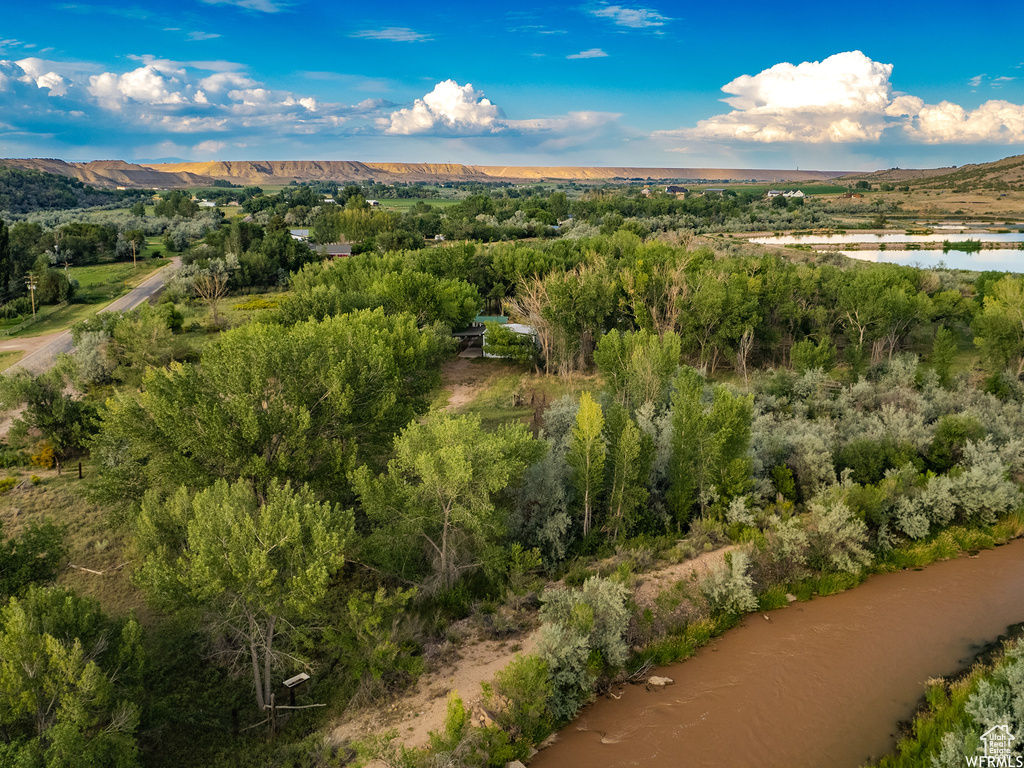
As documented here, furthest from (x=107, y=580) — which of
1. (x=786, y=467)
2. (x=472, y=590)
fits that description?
(x=786, y=467)

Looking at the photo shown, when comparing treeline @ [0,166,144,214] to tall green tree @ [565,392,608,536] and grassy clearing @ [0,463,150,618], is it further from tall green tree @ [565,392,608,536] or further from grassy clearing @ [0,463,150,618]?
tall green tree @ [565,392,608,536]

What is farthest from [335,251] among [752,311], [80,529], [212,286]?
[80,529]

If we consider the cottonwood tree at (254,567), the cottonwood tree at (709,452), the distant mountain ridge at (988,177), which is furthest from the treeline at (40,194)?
the distant mountain ridge at (988,177)

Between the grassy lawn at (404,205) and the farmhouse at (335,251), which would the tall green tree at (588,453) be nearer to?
the farmhouse at (335,251)

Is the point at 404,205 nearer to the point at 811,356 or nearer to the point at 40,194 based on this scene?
the point at 40,194

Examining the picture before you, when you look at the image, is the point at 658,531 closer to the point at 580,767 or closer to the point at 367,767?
the point at 580,767

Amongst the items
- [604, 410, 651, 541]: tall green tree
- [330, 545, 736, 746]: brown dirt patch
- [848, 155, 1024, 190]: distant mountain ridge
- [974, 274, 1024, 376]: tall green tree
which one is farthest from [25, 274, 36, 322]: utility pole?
[848, 155, 1024, 190]: distant mountain ridge
